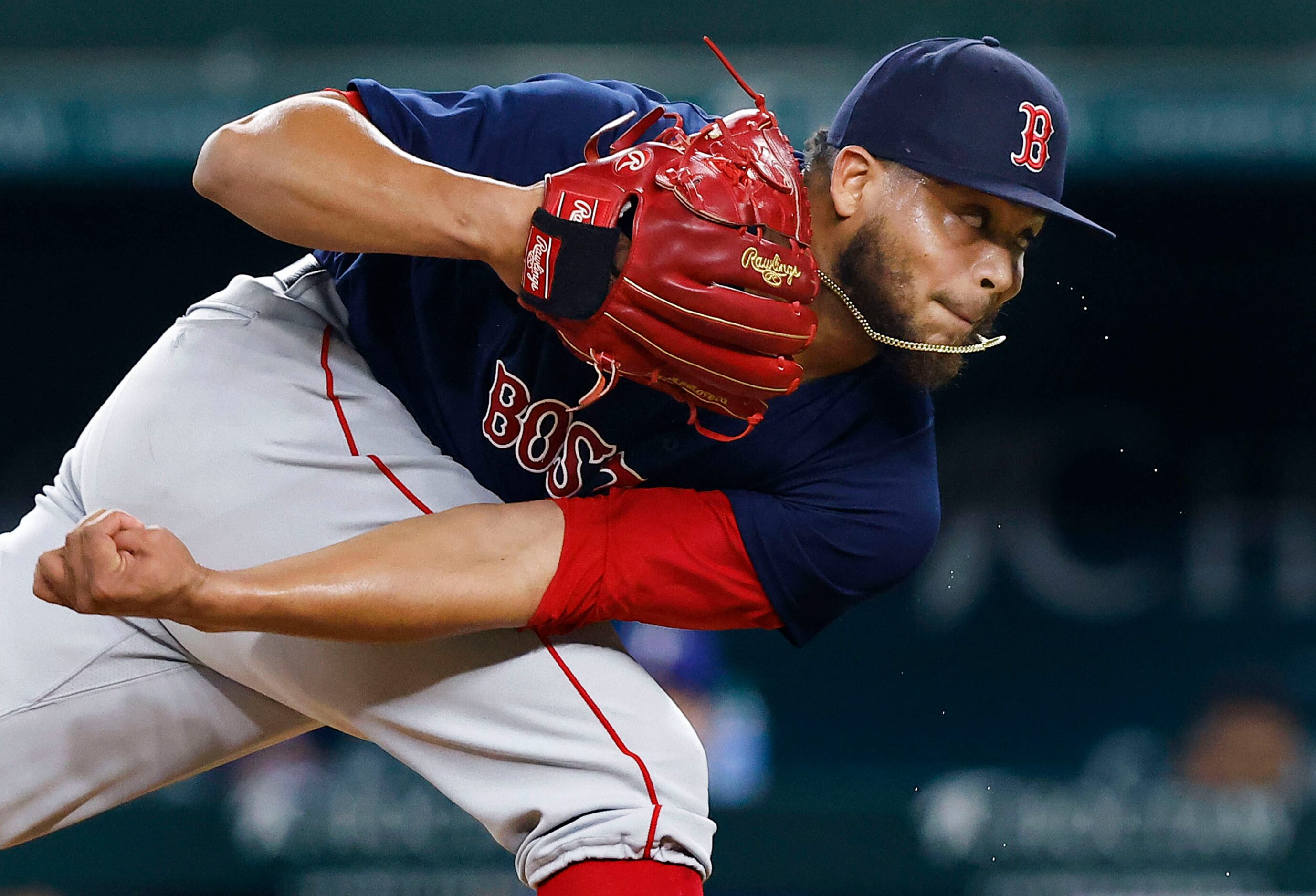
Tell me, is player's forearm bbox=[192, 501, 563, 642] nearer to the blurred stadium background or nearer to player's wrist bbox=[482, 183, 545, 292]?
player's wrist bbox=[482, 183, 545, 292]

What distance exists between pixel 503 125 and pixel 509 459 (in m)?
0.34

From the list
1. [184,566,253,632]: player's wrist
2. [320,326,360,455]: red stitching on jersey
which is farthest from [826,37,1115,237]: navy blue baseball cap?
[184,566,253,632]: player's wrist

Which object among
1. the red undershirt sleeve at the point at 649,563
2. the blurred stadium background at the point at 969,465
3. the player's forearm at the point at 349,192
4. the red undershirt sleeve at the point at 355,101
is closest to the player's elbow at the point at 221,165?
the player's forearm at the point at 349,192

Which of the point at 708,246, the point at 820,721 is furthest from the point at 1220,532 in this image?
the point at 708,246

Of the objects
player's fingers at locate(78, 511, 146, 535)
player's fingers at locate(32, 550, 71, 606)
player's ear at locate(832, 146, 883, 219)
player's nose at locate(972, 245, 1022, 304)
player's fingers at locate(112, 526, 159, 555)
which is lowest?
player's fingers at locate(32, 550, 71, 606)

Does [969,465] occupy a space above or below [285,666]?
below

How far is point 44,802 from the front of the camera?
4.97 feet

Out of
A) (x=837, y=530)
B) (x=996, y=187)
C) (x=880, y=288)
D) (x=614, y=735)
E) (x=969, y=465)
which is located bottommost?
(x=969, y=465)

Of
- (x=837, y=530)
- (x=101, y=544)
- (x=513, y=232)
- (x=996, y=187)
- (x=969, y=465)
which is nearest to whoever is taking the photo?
(x=101, y=544)

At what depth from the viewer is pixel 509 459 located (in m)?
1.55

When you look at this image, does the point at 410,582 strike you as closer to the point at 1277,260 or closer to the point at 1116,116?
the point at 1116,116

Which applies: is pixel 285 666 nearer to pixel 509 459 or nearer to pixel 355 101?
pixel 509 459

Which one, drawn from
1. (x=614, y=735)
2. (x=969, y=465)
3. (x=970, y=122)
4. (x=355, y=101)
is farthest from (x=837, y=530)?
(x=969, y=465)

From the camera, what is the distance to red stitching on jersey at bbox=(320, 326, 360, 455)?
150 centimetres
